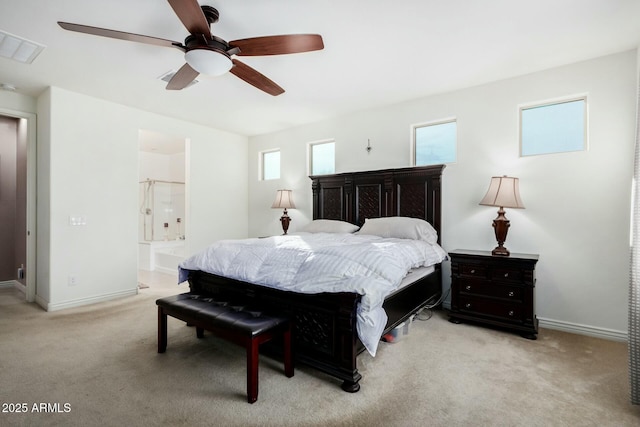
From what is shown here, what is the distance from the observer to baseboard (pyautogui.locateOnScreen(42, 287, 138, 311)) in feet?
12.3

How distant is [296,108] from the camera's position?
451 cm

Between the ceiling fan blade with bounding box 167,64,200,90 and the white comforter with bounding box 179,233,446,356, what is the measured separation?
149cm

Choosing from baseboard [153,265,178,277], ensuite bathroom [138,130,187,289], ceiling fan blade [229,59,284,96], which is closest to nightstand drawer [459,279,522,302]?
ceiling fan blade [229,59,284,96]

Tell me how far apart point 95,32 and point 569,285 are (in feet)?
14.8

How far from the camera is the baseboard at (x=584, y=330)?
2.92m

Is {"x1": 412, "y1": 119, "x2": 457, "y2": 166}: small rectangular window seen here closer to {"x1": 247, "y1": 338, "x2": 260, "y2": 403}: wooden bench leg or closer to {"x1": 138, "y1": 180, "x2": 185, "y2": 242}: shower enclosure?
{"x1": 247, "y1": 338, "x2": 260, "y2": 403}: wooden bench leg

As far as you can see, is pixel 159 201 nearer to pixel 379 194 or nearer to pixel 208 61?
pixel 379 194

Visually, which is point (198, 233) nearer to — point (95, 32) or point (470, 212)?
point (95, 32)

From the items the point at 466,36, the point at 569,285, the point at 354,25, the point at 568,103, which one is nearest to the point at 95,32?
the point at 354,25

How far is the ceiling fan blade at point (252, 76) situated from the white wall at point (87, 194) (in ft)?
8.65

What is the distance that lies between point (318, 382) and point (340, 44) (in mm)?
2736

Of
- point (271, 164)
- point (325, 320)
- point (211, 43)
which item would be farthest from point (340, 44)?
point (271, 164)

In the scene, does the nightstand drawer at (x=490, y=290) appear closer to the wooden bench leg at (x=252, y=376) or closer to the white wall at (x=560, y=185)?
the white wall at (x=560, y=185)

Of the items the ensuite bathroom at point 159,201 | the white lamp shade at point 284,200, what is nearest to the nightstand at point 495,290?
the white lamp shade at point 284,200
